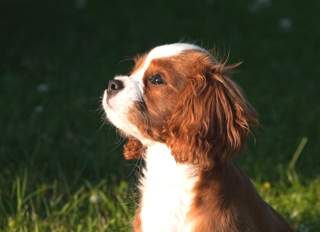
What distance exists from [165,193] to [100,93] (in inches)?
130

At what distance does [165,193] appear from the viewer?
4148mm

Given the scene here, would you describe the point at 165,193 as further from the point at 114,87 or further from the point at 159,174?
the point at 114,87

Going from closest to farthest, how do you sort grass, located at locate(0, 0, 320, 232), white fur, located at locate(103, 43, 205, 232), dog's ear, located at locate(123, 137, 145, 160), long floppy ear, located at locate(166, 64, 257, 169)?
long floppy ear, located at locate(166, 64, 257, 169)
white fur, located at locate(103, 43, 205, 232)
dog's ear, located at locate(123, 137, 145, 160)
grass, located at locate(0, 0, 320, 232)

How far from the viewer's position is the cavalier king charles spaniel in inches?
155

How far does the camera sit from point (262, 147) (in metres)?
6.29

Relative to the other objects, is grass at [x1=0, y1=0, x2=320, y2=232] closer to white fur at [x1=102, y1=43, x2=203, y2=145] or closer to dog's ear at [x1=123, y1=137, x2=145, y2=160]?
dog's ear at [x1=123, y1=137, x2=145, y2=160]

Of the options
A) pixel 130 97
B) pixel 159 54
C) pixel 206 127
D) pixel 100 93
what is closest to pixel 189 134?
pixel 206 127

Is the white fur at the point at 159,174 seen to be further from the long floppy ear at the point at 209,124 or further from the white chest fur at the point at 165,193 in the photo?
the long floppy ear at the point at 209,124

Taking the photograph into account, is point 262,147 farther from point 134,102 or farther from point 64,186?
point 134,102

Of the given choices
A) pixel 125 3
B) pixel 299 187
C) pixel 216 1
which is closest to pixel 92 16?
pixel 125 3

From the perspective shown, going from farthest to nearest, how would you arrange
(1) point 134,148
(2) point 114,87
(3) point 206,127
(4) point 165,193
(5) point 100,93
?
(5) point 100,93 → (1) point 134,148 → (4) point 165,193 → (2) point 114,87 → (3) point 206,127

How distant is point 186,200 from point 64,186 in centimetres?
159

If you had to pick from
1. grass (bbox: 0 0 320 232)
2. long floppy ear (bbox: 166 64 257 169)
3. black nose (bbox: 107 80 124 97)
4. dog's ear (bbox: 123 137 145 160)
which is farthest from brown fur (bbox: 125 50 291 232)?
grass (bbox: 0 0 320 232)

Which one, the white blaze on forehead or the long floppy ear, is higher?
the white blaze on forehead
